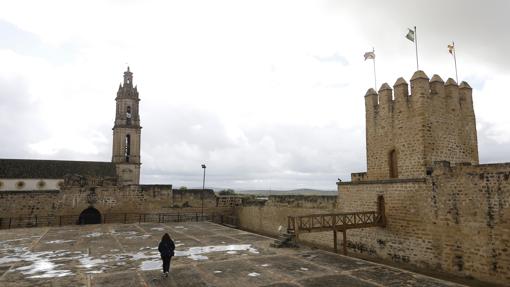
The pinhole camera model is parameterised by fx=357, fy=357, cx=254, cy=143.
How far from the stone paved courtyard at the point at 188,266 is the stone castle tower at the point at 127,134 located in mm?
29992

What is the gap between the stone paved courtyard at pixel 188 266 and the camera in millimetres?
9227

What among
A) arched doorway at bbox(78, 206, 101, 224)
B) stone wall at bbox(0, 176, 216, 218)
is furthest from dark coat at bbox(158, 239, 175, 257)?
arched doorway at bbox(78, 206, 101, 224)

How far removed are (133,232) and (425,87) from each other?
649 inches

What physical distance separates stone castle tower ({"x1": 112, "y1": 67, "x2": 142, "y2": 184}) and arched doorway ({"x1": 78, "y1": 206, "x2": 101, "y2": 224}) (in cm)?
2003

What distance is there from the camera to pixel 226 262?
11.6m

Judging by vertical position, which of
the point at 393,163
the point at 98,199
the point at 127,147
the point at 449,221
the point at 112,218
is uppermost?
the point at 127,147

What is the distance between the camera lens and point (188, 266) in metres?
11.0

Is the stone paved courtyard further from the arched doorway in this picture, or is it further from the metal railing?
the arched doorway

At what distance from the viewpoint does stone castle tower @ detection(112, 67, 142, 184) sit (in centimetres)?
4603

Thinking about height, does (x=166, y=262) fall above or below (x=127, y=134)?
below

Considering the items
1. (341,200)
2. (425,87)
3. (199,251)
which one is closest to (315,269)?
(199,251)

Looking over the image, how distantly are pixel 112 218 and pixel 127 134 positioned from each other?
22.8 meters

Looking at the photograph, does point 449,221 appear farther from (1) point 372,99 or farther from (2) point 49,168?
(2) point 49,168

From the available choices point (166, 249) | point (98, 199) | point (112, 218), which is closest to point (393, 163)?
point (166, 249)
